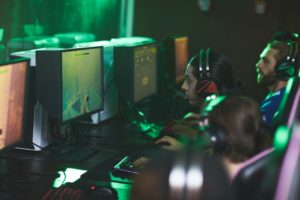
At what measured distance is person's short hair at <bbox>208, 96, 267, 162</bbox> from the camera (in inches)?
52.1

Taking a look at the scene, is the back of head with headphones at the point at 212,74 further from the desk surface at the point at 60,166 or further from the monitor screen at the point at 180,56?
the monitor screen at the point at 180,56

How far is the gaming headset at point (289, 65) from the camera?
2.71 meters

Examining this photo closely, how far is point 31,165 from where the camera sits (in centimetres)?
241

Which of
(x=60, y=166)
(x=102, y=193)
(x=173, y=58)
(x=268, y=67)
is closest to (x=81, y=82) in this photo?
(x=60, y=166)

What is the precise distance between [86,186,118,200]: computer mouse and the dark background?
294cm

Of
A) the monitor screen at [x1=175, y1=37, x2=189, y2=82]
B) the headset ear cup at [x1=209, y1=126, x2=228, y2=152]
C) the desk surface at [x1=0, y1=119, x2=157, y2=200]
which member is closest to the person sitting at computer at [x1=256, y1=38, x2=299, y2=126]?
the desk surface at [x1=0, y1=119, x2=157, y2=200]

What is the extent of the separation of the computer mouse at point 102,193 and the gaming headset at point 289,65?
1.19 m

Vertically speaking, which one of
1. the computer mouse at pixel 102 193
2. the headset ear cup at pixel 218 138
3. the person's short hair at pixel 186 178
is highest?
the person's short hair at pixel 186 178

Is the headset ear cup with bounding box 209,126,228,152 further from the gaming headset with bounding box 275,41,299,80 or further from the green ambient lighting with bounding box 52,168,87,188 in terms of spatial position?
the gaming headset with bounding box 275,41,299,80

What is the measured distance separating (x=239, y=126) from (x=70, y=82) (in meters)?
1.40

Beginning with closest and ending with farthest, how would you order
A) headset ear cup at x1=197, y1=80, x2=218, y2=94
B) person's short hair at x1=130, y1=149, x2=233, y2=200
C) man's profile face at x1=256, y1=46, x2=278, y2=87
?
person's short hair at x1=130, y1=149, x2=233, y2=200 < headset ear cup at x1=197, y1=80, x2=218, y2=94 < man's profile face at x1=256, y1=46, x2=278, y2=87

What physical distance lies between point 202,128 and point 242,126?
0.26 meters

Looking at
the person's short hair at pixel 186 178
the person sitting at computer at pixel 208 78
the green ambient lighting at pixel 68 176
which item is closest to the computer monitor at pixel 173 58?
the person sitting at computer at pixel 208 78

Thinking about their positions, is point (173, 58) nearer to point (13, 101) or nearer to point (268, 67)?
point (268, 67)
